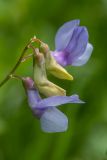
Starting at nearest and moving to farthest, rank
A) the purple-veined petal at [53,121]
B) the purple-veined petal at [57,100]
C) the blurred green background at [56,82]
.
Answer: the purple-veined petal at [57,100]
the purple-veined petal at [53,121]
the blurred green background at [56,82]

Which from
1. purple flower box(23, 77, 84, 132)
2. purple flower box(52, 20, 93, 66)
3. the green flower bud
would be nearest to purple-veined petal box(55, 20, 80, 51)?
purple flower box(52, 20, 93, 66)

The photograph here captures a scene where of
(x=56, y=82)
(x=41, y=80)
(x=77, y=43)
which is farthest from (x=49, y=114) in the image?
(x=56, y=82)

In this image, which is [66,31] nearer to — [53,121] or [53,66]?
[53,66]

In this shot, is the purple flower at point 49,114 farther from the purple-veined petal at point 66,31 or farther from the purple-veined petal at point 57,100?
the purple-veined petal at point 66,31

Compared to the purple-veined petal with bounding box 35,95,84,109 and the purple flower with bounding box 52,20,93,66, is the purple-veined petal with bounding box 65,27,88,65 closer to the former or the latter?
the purple flower with bounding box 52,20,93,66

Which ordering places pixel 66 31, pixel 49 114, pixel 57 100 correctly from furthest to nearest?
pixel 66 31, pixel 49 114, pixel 57 100

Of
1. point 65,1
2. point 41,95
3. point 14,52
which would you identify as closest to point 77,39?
point 41,95

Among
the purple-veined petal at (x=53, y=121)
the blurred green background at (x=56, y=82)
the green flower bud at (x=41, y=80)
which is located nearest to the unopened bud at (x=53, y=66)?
the green flower bud at (x=41, y=80)
